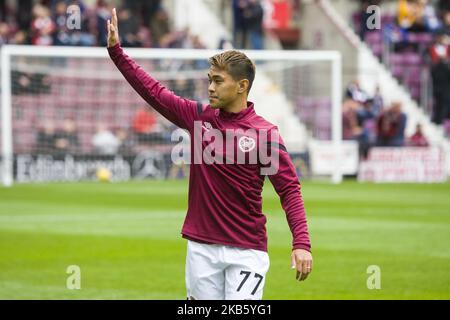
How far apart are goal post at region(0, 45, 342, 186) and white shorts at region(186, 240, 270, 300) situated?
64.1ft

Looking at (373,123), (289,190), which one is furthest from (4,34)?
(289,190)

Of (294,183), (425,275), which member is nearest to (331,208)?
(425,275)

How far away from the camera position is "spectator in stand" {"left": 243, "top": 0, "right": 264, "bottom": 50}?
3159 cm

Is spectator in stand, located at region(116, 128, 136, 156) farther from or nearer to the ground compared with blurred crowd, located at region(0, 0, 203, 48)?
nearer to the ground

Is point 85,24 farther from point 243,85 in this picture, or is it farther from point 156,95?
point 243,85

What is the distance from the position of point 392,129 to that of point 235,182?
22.7m

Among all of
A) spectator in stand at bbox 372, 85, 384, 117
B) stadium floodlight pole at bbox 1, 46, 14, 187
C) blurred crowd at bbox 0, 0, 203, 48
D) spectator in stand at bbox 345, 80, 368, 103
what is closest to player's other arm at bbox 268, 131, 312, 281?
stadium floodlight pole at bbox 1, 46, 14, 187

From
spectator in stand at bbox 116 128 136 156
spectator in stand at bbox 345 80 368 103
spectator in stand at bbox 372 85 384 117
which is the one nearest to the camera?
spectator in stand at bbox 116 128 136 156

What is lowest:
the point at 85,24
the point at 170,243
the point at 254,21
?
the point at 170,243

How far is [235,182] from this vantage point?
6.51m

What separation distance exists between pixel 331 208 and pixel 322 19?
16.0m

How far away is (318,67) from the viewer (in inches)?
1193

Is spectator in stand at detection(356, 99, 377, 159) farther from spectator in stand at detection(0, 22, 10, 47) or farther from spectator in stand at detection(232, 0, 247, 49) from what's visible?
spectator in stand at detection(0, 22, 10, 47)

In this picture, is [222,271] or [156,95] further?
[156,95]
